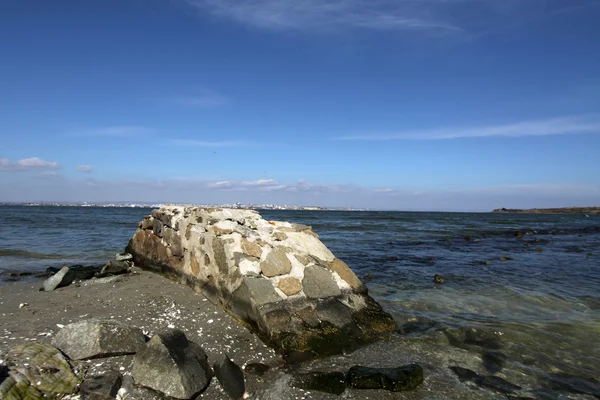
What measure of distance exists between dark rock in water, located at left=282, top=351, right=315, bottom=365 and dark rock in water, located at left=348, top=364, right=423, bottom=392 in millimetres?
613

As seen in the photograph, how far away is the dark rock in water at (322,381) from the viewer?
355cm

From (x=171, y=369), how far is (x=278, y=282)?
6.36 feet

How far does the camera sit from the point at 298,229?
6469 mm

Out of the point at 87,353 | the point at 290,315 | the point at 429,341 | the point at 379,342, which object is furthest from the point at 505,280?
the point at 87,353

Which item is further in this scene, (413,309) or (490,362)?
(413,309)

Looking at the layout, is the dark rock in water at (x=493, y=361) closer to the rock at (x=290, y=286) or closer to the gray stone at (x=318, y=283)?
the gray stone at (x=318, y=283)

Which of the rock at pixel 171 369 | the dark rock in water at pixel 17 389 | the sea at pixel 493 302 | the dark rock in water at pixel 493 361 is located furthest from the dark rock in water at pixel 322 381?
the dark rock in water at pixel 17 389

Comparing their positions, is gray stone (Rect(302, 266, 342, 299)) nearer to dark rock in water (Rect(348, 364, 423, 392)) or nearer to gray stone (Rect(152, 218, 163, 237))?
dark rock in water (Rect(348, 364, 423, 392))

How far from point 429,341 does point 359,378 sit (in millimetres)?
1728

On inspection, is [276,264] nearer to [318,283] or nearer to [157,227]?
[318,283]

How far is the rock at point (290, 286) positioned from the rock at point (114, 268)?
4.90m

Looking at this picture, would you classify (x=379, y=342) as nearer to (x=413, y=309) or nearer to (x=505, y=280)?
(x=413, y=309)

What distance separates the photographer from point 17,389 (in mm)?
3090

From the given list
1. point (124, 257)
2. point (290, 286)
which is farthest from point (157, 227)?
point (290, 286)
